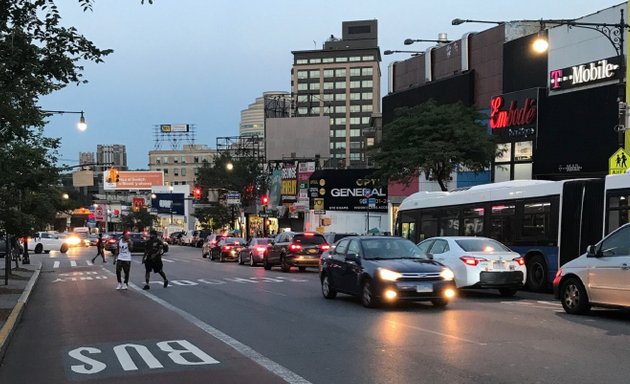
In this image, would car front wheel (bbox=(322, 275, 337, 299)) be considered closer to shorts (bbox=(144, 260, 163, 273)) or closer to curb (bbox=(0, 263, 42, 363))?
shorts (bbox=(144, 260, 163, 273))

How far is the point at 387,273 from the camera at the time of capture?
14.0 metres

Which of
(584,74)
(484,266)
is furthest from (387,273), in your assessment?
(584,74)

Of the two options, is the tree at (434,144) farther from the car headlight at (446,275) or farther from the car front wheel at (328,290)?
the car headlight at (446,275)

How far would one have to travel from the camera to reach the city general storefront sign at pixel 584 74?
31.0 metres

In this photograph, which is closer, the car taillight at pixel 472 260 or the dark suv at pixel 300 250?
the car taillight at pixel 472 260

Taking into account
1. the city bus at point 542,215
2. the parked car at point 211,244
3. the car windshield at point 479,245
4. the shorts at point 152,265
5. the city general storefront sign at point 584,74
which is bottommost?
the parked car at point 211,244

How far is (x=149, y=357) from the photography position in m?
9.20

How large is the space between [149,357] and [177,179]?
166 m

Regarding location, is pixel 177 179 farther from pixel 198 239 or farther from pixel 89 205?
pixel 198 239

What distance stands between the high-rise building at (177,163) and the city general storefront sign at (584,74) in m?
141

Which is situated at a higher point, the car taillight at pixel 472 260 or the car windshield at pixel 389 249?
the car windshield at pixel 389 249

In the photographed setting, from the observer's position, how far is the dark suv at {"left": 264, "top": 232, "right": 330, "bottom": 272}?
95.5ft

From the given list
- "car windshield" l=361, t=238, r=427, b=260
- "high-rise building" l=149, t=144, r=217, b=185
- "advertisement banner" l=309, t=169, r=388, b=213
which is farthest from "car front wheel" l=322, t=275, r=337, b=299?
"high-rise building" l=149, t=144, r=217, b=185

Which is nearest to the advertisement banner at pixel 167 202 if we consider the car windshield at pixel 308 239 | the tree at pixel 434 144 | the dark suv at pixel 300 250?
the tree at pixel 434 144
